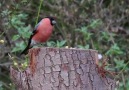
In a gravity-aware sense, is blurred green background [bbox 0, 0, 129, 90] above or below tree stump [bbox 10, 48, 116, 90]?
above

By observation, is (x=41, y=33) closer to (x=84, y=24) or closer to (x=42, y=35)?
(x=42, y=35)

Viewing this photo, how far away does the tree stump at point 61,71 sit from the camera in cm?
290

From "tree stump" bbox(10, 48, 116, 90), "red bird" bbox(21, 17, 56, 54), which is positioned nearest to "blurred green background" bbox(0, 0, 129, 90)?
"red bird" bbox(21, 17, 56, 54)

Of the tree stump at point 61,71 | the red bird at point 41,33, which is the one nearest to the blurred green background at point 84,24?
the red bird at point 41,33

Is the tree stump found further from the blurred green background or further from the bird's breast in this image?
the blurred green background

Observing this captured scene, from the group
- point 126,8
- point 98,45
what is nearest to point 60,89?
point 98,45

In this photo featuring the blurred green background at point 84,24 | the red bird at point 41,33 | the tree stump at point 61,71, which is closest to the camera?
the tree stump at point 61,71

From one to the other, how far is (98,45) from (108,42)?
0.77ft

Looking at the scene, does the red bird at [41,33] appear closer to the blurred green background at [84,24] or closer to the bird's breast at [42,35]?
the bird's breast at [42,35]

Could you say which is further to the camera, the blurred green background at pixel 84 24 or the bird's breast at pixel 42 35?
the blurred green background at pixel 84 24

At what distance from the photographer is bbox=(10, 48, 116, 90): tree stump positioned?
9.52 ft

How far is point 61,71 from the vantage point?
2.90m

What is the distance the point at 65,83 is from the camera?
2898 millimetres

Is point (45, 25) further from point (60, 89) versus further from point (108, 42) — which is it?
point (60, 89)
